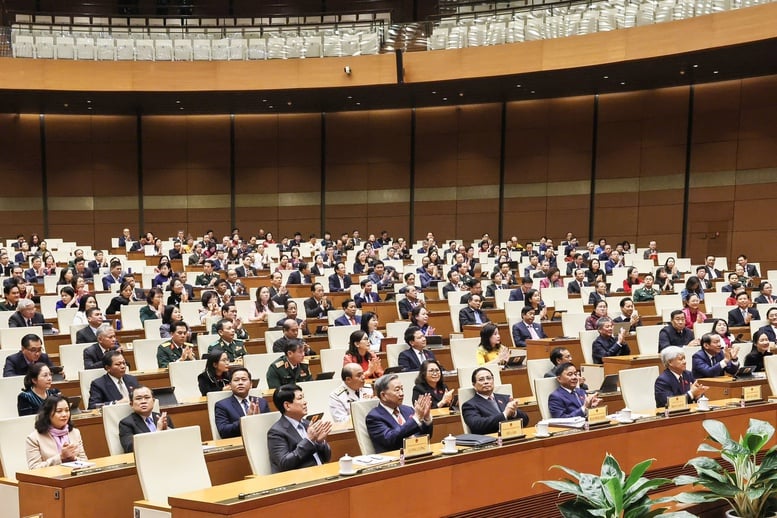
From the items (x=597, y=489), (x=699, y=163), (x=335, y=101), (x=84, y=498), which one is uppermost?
(x=335, y=101)

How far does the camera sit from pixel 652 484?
2.80 meters

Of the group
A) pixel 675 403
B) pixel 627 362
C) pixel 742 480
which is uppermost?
pixel 742 480

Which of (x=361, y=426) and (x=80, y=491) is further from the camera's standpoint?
(x=361, y=426)

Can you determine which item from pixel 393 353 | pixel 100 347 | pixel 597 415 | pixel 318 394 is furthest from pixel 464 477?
pixel 100 347

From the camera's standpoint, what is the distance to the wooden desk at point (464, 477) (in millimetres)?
3637

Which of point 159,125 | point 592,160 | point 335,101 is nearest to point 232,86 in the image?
point 335,101

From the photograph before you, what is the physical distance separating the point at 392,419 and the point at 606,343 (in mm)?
3764

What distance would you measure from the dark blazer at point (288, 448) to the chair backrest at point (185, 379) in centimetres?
180

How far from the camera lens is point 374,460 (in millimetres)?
4273

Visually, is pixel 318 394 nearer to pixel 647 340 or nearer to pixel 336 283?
pixel 647 340

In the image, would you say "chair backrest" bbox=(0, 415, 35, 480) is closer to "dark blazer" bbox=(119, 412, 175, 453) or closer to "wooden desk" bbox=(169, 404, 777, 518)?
"dark blazer" bbox=(119, 412, 175, 453)

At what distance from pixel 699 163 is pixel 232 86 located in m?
8.84

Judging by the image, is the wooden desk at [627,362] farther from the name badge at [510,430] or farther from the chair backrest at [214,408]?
the chair backrest at [214,408]

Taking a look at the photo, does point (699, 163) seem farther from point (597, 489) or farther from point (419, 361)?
point (597, 489)
